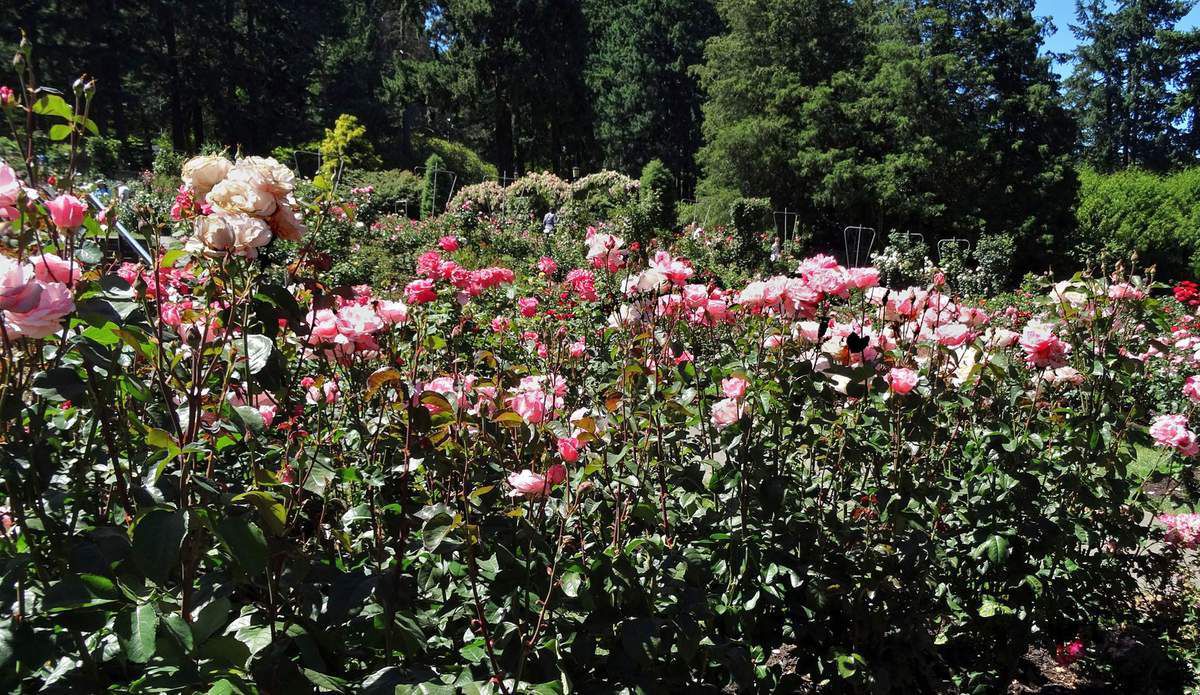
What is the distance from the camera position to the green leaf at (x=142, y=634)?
2.83ft

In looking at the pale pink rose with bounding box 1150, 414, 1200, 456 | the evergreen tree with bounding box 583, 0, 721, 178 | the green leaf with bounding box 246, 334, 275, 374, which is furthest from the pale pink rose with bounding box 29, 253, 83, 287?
the evergreen tree with bounding box 583, 0, 721, 178

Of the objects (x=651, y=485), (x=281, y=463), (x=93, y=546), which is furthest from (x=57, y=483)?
(x=651, y=485)

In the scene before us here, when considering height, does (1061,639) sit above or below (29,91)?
below

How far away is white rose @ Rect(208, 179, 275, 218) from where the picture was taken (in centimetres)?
106

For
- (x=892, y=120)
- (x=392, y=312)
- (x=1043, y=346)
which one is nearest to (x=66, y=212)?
(x=392, y=312)

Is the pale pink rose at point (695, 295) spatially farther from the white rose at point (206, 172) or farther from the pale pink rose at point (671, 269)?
the white rose at point (206, 172)

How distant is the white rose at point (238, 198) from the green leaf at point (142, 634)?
524mm

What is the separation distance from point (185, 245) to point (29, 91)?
266mm

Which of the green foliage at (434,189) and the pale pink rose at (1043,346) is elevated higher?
the green foliage at (434,189)

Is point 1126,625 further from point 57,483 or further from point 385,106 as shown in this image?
point 385,106

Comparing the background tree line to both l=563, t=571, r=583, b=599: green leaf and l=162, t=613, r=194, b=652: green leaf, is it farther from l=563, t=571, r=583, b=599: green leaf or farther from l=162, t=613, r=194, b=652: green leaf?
l=162, t=613, r=194, b=652: green leaf

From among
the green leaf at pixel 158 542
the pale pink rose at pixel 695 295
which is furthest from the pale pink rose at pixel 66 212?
the pale pink rose at pixel 695 295

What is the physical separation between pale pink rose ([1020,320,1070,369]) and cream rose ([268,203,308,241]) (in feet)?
5.89

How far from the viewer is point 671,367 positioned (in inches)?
77.9
